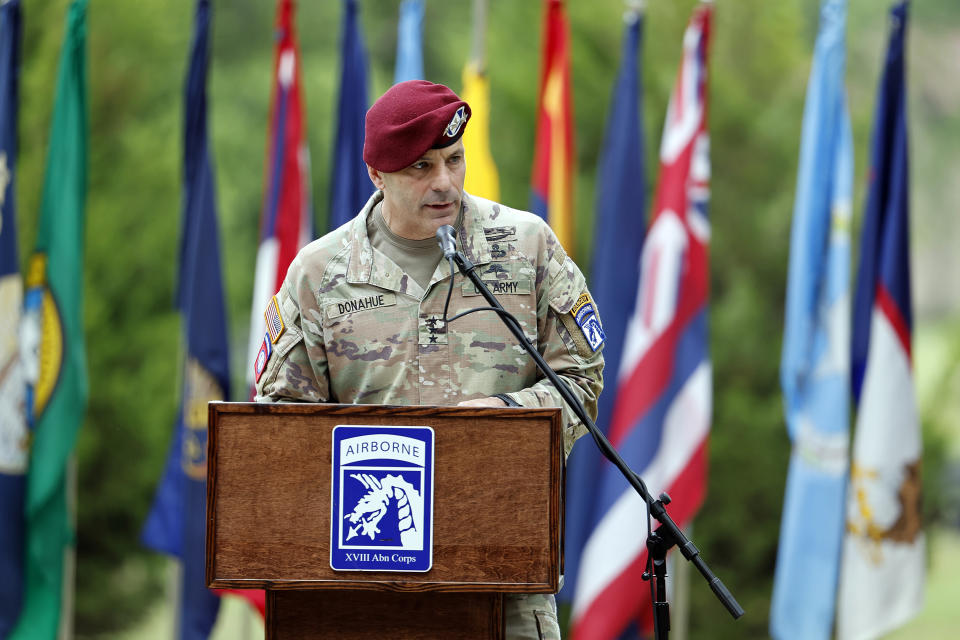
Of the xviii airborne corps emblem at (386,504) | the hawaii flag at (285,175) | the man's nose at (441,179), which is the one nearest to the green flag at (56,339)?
the hawaii flag at (285,175)

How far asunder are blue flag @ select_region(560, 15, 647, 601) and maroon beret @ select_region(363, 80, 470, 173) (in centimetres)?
326

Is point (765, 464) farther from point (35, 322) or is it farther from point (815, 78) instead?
point (35, 322)

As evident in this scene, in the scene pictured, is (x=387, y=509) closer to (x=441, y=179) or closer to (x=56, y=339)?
(x=441, y=179)

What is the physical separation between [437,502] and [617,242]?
3.74 metres

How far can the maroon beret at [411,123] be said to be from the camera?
2373 mm

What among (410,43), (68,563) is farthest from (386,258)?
(68,563)

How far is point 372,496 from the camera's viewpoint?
2.04 meters

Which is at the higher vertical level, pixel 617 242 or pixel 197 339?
pixel 617 242

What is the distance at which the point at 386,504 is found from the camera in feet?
6.68

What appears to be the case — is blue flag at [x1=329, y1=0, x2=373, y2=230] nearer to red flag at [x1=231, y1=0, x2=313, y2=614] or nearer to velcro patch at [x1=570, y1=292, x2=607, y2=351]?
red flag at [x1=231, y1=0, x2=313, y2=614]

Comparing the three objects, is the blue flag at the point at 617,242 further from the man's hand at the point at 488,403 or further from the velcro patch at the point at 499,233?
the man's hand at the point at 488,403

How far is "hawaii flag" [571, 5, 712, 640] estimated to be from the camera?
5457 mm

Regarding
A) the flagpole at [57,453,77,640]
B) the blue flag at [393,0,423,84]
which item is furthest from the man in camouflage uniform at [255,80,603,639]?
the flagpole at [57,453,77,640]

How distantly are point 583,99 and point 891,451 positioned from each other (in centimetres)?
356
